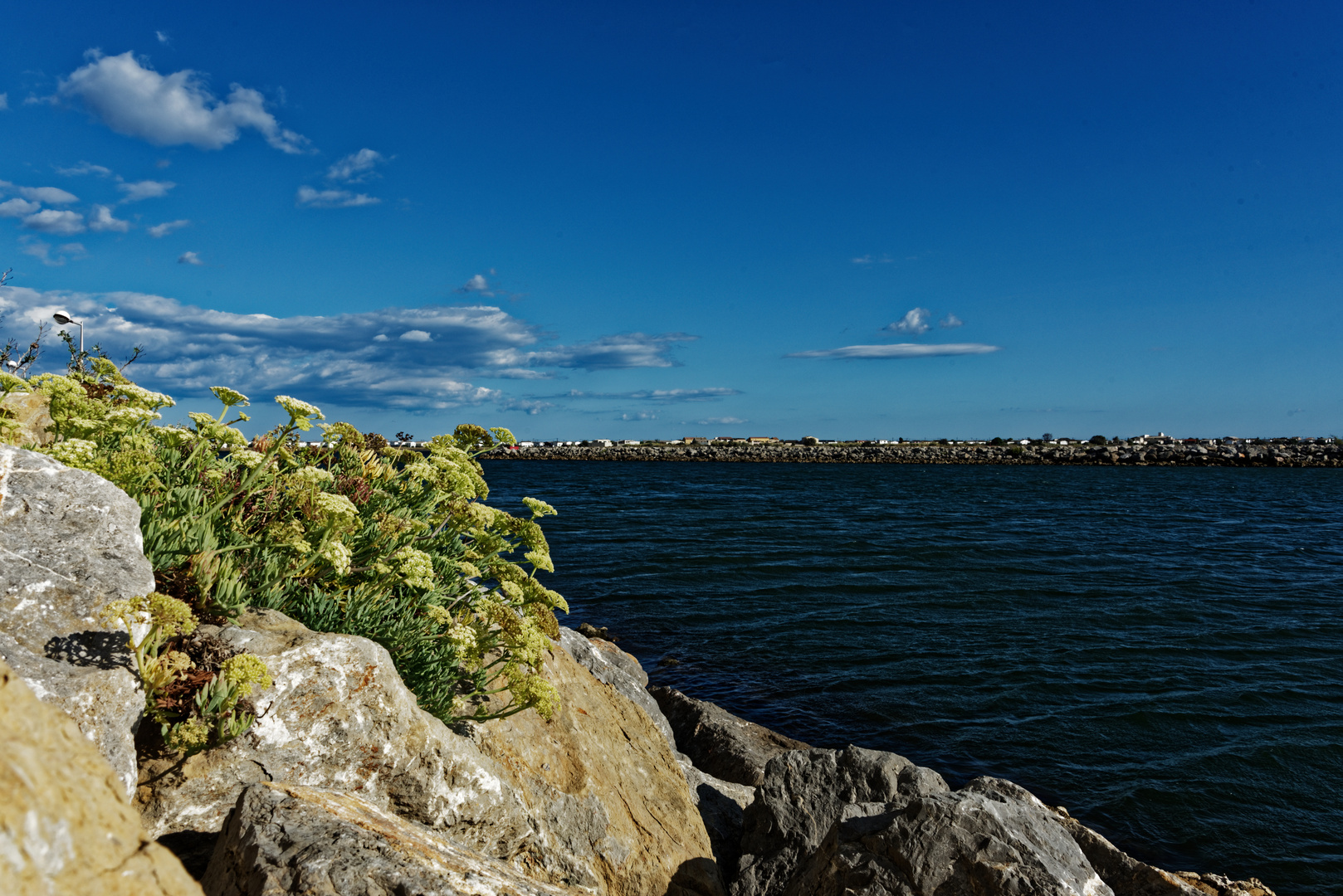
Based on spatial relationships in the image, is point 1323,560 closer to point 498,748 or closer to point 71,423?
point 498,748

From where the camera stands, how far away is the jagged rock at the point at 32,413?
7020 mm

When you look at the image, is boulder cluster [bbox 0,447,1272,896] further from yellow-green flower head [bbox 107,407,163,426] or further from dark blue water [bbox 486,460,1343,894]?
dark blue water [bbox 486,460,1343,894]

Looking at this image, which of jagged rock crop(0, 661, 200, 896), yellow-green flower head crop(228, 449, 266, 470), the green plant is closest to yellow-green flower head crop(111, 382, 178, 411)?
the green plant

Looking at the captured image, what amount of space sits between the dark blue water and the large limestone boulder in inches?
416

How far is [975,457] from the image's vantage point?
125 m

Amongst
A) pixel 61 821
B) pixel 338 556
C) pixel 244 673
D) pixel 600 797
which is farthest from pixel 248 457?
pixel 61 821

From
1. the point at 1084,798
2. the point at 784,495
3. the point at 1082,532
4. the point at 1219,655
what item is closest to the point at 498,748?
the point at 1084,798

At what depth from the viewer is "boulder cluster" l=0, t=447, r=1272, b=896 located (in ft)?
6.77

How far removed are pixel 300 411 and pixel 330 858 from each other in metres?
3.62

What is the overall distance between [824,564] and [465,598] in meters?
21.9

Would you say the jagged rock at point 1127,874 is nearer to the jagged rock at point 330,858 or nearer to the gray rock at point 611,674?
the gray rock at point 611,674

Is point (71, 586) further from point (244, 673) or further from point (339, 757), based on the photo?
point (339, 757)

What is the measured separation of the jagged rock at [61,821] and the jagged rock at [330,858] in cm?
82

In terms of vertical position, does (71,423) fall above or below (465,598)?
above
